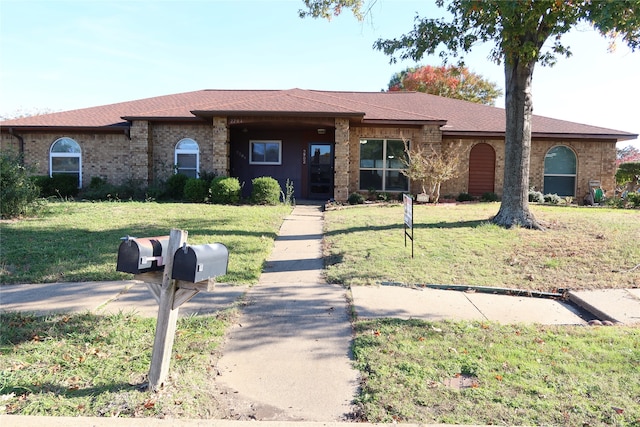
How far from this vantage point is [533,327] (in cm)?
492

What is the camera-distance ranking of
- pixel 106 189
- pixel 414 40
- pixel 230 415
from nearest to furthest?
1. pixel 230 415
2. pixel 414 40
3. pixel 106 189

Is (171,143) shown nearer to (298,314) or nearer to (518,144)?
(518,144)

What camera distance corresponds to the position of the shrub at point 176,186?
1669cm

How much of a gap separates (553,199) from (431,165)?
5.31 meters

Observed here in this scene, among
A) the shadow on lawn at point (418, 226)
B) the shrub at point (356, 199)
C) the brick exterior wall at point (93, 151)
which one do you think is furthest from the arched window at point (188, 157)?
the shadow on lawn at point (418, 226)

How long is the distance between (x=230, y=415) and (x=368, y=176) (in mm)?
15288

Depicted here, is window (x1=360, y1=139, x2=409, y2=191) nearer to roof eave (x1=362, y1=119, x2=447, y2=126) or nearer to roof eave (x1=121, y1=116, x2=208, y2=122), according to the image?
roof eave (x1=362, y1=119, x2=447, y2=126)

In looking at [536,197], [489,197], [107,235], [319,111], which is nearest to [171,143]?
[319,111]

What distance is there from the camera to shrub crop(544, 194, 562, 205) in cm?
1730

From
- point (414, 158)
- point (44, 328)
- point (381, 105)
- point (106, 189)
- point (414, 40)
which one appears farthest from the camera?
point (381, 105)

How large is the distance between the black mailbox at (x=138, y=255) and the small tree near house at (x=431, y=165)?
516 inches

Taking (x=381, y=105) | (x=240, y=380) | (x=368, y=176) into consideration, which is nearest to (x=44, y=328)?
(x=240, y=380)

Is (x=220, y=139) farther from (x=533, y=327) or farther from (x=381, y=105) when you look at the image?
(x=533, y=327)

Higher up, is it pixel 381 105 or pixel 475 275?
pixel 381 105
